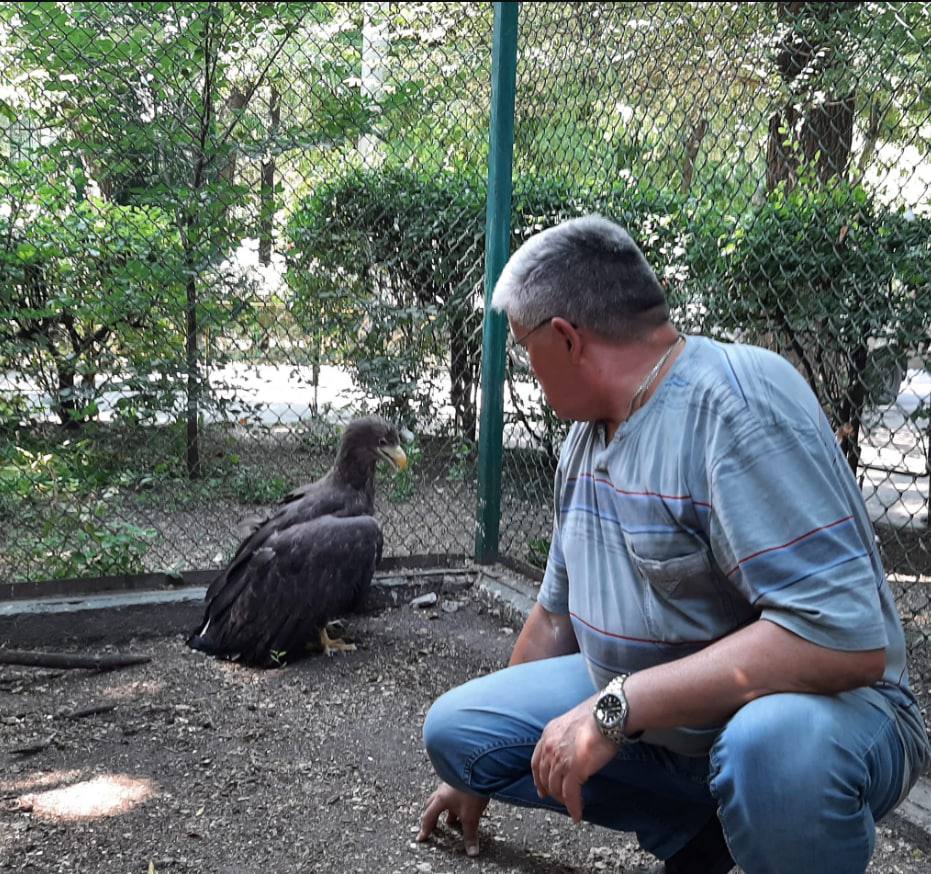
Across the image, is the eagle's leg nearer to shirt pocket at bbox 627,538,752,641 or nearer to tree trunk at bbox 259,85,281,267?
tree trunk at bbox 259,85,281,267

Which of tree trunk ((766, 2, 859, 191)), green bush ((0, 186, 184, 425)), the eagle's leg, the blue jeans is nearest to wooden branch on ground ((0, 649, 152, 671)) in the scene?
the eagle's leg

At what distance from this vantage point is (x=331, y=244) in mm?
5230

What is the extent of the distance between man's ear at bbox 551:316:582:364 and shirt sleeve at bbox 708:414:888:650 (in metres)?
0.37

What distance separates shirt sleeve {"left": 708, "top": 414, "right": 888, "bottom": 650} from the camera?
73.4 inches

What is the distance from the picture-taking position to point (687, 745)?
7.05 ft

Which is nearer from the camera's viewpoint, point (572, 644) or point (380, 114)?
point (572, 644)

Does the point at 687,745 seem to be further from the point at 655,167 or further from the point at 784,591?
the point at 655,167

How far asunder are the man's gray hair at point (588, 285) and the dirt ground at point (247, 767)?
143 cm

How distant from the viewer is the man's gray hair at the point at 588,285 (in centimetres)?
215

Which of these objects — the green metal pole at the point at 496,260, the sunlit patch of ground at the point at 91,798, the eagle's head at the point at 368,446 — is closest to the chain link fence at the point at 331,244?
the green metal pole at the point at 496,260

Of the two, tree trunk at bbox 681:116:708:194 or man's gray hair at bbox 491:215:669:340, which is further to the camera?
tree trunk at bbox 681:116:708:194

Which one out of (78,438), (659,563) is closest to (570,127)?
(78,438)

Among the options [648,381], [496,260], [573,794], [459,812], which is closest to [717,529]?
[648,381]

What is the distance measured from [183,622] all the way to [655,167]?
2708mm
